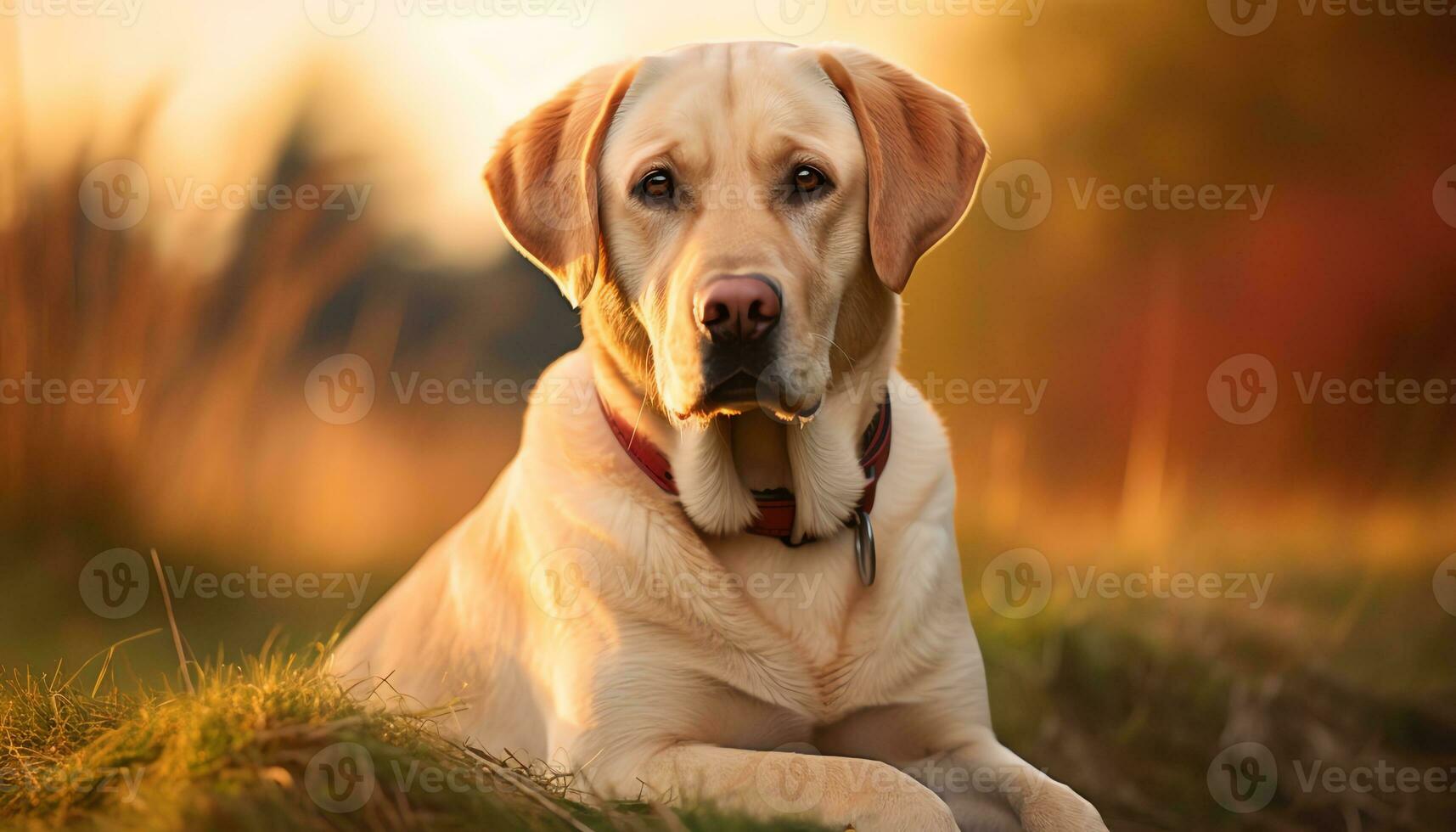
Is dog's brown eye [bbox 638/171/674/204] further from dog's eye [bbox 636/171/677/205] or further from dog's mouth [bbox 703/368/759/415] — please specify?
dog's mouth [bbox 703/368/759/415]

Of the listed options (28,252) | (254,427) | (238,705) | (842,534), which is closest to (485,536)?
(842,534)

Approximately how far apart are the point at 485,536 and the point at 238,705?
50.8 inches

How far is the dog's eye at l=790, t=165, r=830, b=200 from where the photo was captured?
9.58 ft

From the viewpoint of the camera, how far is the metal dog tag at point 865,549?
3.10 meters

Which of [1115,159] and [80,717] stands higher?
[1115,159]

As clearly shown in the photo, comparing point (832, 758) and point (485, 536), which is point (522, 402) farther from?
point (832, 758)

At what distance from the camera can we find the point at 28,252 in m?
4.97

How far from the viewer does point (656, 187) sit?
9.66 feet

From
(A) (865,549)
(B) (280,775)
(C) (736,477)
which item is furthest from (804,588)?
(B) (280,775)

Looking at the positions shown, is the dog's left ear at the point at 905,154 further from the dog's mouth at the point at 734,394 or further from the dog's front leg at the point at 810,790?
the dog's front leg at the point at 810,790

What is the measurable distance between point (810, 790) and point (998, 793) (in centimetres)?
65

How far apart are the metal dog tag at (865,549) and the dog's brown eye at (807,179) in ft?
2.79

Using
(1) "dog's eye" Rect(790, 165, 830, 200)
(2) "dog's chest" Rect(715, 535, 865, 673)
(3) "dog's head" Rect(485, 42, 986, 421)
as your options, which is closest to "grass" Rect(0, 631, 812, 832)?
(2) "dog's chest" Rect(715, 535, 865, 673)

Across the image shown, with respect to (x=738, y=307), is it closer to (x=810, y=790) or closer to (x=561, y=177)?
(x=561, y=177)
